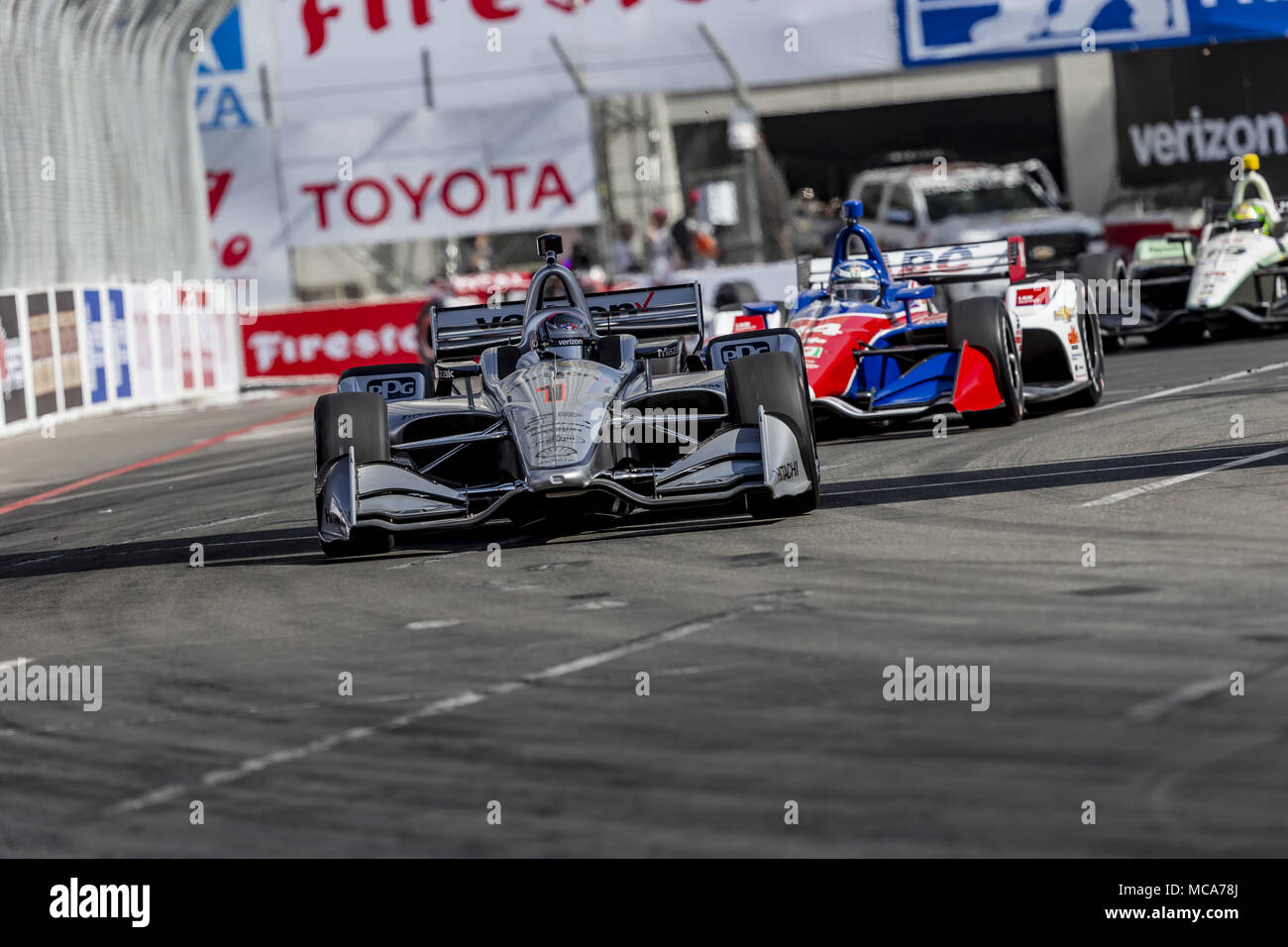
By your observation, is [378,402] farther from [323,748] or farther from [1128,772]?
[1128,772]

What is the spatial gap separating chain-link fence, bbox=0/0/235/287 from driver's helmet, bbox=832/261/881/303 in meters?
9.60

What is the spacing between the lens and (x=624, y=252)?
2702 centimetres

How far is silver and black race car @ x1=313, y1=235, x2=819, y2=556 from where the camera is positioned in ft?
29.5

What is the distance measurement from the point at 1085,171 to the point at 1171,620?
25.5m

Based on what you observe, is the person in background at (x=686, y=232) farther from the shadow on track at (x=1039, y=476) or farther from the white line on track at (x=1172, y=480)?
the white line on track at (x=1172, y=480)

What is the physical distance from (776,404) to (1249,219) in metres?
10.9

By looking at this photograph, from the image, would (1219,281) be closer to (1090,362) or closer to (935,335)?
(1090,362)

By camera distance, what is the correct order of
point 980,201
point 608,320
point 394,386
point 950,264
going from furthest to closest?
1. point 980,201
2. point 950,264
3. point 608,320
4. point 394,386

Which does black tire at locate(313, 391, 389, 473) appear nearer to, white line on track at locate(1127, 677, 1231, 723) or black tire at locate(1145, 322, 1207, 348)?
white line on track at locate(1127, 677, 1231, 723)

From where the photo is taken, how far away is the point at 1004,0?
26.9 meters

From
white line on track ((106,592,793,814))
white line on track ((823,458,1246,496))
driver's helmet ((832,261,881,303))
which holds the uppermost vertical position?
driver's helmet ((832,261,881,303))

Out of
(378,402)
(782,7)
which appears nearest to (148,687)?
(378,402)

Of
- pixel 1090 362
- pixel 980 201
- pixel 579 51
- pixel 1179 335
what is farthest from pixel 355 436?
pixel 980 201

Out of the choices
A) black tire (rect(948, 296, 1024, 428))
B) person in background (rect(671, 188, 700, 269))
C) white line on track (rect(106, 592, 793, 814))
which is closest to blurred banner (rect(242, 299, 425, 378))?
person in background (rect(671, 188, 700, 269))
